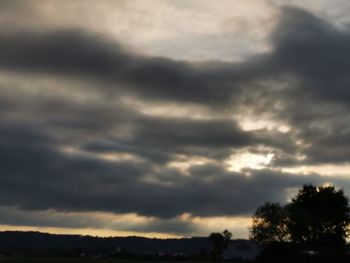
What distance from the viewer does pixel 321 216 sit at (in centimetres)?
17338

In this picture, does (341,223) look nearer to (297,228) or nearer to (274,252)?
(297,228)

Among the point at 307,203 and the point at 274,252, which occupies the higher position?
the point at 307,203

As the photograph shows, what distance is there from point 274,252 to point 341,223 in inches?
3200

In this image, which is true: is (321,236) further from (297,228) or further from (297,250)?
(297,250)

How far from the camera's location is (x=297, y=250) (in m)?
96.1

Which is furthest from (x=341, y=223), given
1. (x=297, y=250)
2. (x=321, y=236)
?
(x=297, y=250)

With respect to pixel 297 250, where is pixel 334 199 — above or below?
above

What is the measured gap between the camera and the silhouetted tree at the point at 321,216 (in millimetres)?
171625

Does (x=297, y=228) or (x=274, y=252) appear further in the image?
(x=297, y=228)

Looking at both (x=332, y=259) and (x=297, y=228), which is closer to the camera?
(x=332, y=259)

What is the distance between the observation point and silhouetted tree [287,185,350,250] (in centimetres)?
17162

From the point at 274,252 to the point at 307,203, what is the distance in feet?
287

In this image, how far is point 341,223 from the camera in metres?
173

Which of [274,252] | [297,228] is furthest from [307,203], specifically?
[274,252]
